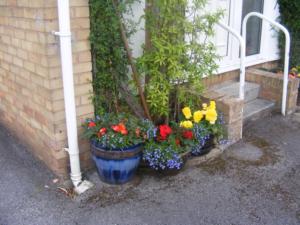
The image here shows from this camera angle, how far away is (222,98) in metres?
3.53

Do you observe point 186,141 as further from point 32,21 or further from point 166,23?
point 32,21

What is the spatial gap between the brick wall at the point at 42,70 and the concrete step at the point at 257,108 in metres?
2.10

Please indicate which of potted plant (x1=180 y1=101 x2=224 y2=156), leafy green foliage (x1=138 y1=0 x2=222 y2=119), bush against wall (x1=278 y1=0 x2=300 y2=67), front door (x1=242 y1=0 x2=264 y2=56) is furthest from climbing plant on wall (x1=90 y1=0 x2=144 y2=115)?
bush against wall (x1=278 y1=0 x2=300 y2=67)

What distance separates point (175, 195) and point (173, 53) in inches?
47.1

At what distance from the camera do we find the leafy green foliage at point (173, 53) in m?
2.94

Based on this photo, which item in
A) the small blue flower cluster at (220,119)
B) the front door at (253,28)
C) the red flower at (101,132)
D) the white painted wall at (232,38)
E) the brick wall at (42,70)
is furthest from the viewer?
the front door at (253,28)

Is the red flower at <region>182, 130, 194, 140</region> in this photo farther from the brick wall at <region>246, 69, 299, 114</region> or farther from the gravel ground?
the brick wall at <region>246, 69, 299, 114</region>

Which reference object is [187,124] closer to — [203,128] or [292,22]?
[203,128]

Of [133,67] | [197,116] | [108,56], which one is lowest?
[197,116]

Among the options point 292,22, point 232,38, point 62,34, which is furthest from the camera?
point 292,22

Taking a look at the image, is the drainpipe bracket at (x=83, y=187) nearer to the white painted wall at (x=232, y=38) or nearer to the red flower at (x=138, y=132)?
the red flower at (x=138, y=132)

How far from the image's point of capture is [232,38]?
184 inches

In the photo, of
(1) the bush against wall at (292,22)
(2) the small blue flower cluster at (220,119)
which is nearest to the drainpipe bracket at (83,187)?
(2) the small blue flower cluster at (220,119)

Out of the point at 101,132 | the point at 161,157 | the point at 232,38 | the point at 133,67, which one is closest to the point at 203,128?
the point at 161,157
